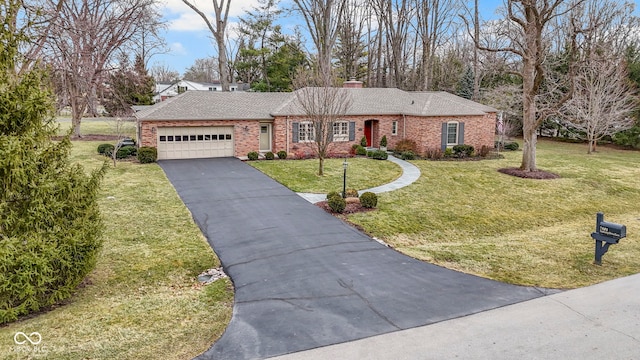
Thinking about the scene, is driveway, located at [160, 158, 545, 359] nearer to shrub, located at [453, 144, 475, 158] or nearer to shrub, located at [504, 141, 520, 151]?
shrub, located at [453, 144, 475, 158]

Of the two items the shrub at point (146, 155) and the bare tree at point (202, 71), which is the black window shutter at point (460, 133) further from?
the bare tree at point (202, 71)

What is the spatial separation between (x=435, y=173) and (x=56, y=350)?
18.1 meters

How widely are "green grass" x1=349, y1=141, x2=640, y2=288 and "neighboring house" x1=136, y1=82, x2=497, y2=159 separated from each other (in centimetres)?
337

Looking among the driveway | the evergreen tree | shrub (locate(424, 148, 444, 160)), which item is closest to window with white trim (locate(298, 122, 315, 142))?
shrub (locate(424, 148, 444, 160))

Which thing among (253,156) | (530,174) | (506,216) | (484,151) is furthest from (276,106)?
(506,216)

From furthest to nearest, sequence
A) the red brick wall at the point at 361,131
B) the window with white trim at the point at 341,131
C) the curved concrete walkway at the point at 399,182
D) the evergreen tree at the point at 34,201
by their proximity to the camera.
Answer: the window with white trim at the point at 341,131, the red brick wall at the point at 361,131, the curved concrete walkway at the point at 399,182, the evergreen tree at the point at 34,201

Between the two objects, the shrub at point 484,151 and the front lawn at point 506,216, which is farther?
the shrub at point 484,151

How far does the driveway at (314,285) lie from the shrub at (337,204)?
0.34 meters

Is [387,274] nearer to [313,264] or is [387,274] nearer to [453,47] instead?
[313,264]

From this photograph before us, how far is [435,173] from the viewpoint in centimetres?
2166

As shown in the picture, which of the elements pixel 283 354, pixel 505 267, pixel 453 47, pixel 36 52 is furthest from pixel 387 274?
pixel 453 47

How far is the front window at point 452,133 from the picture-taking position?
2733 centimetres

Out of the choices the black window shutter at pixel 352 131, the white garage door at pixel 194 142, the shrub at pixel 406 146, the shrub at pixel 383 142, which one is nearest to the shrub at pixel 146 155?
the white garage door at pixel 194 142

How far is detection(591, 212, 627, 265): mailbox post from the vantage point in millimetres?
10219
